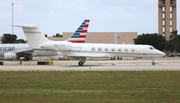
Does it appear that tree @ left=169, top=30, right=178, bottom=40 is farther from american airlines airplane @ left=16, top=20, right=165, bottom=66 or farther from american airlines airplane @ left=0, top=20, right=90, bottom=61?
american airlines airplane @ left=16, top=20, right=165, bottom=66

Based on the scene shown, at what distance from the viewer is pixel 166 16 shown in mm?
115375

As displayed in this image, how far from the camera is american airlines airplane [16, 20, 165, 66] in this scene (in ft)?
119

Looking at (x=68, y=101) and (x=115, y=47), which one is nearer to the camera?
(x=68, y=101)

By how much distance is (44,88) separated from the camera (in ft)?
51.4

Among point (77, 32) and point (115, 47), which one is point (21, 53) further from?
point (115, 47)

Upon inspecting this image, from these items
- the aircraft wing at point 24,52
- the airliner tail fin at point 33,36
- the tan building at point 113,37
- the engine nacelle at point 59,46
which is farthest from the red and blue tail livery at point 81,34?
the tan building at point 113,37

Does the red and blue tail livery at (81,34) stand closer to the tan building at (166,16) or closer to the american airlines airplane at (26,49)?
the american airlines airplane at (26,49)

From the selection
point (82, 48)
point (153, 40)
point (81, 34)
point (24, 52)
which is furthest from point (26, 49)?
point (153, 40)

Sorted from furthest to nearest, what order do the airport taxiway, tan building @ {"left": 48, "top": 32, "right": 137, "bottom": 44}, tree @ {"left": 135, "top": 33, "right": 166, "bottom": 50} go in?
tree @ {"left": 135, "top": 33, "right": 166, "bottom": 50} → tan building @ {"left": 48, "top": 32, "right": 137, "bottom": 44} → the airport taxiway

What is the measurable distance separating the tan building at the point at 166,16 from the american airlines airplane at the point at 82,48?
266ft

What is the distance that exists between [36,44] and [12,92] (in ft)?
75.8

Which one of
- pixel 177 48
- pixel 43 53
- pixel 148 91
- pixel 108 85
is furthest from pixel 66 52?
pixel 177 48

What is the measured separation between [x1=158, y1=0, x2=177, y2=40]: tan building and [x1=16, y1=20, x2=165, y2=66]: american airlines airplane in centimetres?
8108

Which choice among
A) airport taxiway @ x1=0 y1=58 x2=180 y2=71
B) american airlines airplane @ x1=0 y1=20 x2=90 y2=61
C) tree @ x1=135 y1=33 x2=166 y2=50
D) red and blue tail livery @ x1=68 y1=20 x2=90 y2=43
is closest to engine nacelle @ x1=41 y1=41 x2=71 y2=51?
airport taxiway @ x1=0 y1=58 x2=180 y2=71
